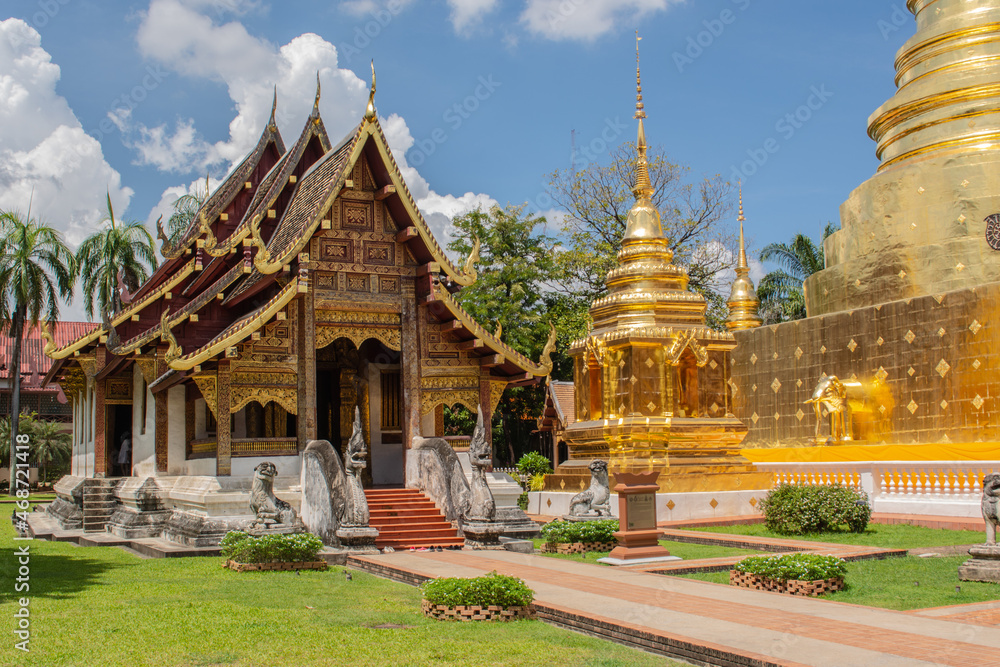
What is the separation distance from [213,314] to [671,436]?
30.8ft

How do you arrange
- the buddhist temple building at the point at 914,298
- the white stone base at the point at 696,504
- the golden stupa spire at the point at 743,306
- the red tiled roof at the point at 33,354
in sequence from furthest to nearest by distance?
the red tiled roof at the point at 33,354 < the golden stupa spire at the point at 743,306 < the buddhist temple building at the point at 914,298 < the white stone base at the point at 696,504

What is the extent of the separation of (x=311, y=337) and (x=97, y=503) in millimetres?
6739

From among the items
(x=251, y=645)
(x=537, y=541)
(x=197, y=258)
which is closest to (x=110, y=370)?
(x=197, y=258)

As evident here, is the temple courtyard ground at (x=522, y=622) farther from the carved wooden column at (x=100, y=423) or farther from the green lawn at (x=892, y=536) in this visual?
the carved wooden column at (x=100, y=423)

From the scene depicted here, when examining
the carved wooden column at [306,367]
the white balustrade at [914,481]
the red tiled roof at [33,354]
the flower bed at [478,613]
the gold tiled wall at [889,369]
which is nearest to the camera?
the flower bed at [478,613]

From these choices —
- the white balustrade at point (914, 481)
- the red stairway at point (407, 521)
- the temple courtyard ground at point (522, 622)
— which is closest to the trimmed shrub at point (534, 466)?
the white balustrade at point (914, 481)

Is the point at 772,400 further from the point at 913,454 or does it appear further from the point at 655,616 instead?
the point at 655,616

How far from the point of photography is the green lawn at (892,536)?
13625 millimetres

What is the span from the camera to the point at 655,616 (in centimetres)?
799

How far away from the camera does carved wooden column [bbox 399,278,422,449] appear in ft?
53.3

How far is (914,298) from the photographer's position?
2048 centimetres

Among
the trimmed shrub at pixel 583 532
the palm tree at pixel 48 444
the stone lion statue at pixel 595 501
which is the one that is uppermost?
the palm tree at pixel 48 444

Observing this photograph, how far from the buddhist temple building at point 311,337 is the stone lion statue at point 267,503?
4.87 ft

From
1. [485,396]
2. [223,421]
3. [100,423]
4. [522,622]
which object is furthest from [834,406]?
[100,423]
